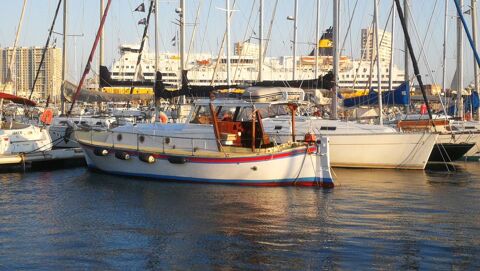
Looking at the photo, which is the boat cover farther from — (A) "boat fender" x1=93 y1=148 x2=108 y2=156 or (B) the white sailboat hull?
(A) "boat fender" x1=93 y1=148 x2=108 y2=156

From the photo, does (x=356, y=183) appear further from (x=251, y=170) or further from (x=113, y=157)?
(x=113, y=157)

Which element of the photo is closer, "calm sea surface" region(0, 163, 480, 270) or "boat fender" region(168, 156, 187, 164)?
"calm sea surface" region(0, 163, 480, 270)

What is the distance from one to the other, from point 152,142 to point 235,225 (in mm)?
8837

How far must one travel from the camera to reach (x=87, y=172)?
25406mm

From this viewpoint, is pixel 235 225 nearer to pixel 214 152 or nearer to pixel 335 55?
pixel 214 152

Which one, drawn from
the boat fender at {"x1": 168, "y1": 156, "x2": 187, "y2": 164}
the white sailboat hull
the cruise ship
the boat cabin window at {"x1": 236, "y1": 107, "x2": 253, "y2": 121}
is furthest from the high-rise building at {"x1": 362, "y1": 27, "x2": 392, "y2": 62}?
the boat fender at {"x1": 168, "y1": 156, "x2": 187, "y2": 164}

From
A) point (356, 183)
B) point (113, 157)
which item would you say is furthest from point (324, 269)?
point (113, 157)

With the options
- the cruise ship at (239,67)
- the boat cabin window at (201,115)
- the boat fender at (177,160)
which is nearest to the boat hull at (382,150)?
the boat cabin window at (201,115)

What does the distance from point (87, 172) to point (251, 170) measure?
7.68 meters

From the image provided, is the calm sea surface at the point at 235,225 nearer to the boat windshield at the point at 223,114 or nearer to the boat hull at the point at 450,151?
the boat windshield at the point at 223,114

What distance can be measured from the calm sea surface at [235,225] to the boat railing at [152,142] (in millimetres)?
1280

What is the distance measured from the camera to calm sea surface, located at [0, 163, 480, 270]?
12.1 metres

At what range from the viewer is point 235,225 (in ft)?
49.7

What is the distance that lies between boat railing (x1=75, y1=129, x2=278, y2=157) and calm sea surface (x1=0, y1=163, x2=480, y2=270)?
1280 millimetres
